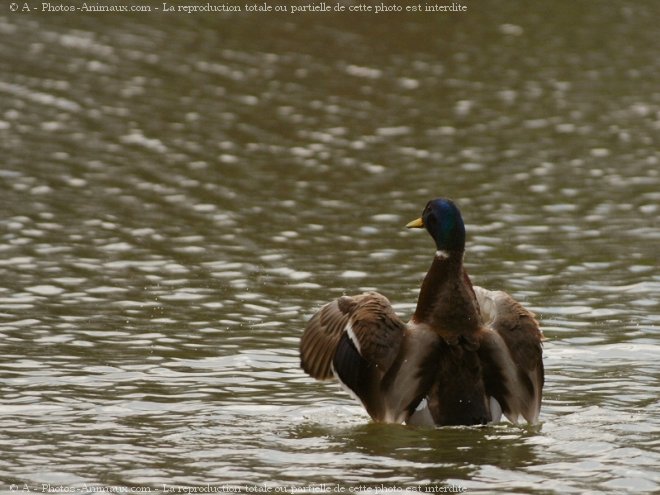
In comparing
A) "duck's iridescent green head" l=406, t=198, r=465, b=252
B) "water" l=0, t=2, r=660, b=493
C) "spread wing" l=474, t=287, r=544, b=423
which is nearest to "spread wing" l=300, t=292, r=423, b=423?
"water" l=0, t=2, r=660, b=493

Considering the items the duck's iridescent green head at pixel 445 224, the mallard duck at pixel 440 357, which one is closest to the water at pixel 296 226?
the mallard duck at pixel 440 357

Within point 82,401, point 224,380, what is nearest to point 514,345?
point 224,380

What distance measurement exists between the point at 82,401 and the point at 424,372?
2695 mm

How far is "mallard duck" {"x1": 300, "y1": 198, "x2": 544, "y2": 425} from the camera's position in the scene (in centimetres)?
992

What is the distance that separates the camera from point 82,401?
10.8m

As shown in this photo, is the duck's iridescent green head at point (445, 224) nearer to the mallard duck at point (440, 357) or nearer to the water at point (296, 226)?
the mallard duck at point (440, 357)

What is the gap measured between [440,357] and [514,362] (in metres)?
0.58

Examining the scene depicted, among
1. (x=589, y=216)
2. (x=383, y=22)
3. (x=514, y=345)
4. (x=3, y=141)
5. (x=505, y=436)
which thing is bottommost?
(x=505, y=436)

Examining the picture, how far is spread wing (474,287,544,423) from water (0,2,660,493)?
21 centimetres

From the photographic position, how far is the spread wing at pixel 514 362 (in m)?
9.99


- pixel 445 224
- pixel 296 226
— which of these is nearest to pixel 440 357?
pixel 445 224

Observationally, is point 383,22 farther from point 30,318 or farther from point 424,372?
point 424,372

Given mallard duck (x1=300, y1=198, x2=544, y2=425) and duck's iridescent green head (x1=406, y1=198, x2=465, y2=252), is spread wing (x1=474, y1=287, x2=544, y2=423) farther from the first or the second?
duck's iridescent green head (x1=406, y1=198, x2=465, y2=252)

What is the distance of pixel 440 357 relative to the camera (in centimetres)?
992
